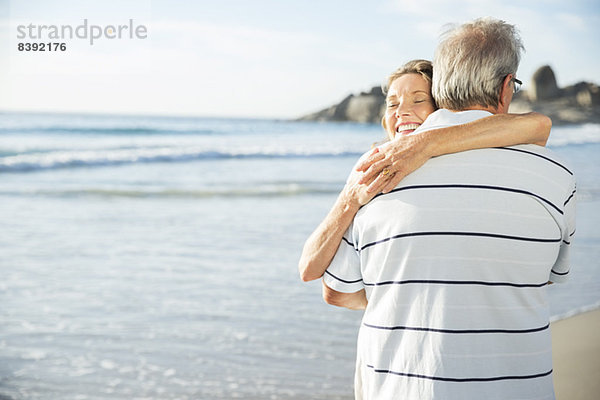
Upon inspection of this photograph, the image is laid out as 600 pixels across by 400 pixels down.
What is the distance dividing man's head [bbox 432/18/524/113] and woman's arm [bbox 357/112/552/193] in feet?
0.19

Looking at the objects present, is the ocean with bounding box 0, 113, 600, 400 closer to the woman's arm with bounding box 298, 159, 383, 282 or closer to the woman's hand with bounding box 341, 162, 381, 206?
the woman's arm with bounding box 298, 159, 383, 282

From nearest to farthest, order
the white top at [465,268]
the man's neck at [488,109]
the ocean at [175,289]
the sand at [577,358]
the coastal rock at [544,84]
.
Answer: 1. the white top at [465,268]
2. the man's neck at [488,109]
3. the sand at [577,358]
4. the ocean at [175,289]
5. the coastal rock at [544,84]

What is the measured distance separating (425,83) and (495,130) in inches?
14.9

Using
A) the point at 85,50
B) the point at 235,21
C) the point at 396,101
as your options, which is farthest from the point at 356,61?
the point at 396,101

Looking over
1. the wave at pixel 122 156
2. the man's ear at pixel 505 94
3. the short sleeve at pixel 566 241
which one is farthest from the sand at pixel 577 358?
the wave at pixel 122 156

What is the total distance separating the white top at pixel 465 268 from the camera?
1.00 metres

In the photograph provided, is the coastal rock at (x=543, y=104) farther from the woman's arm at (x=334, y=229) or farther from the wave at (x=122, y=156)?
the woman's arm at (x=334, y=229)

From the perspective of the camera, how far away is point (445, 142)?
3.38 feet

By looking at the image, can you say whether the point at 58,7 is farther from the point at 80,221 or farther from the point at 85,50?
the point at 80,221

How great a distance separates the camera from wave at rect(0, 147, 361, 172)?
10.2 meters

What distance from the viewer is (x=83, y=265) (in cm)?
431

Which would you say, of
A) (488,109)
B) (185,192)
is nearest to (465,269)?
(488,109)

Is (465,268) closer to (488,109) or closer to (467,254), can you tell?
(467,254)

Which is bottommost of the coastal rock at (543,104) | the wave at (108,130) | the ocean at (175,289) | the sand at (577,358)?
the wave at (108,130)
